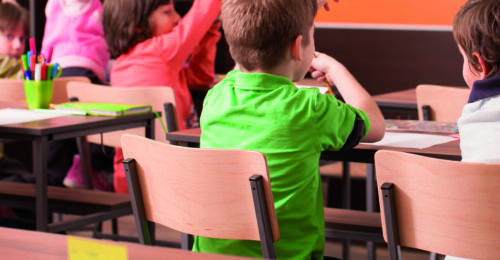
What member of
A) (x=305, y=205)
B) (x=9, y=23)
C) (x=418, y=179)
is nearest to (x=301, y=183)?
(x=305, y=205)

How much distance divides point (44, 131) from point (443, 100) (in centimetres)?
130

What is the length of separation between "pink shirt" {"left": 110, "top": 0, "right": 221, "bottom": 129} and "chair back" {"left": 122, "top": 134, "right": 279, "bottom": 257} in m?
1.50

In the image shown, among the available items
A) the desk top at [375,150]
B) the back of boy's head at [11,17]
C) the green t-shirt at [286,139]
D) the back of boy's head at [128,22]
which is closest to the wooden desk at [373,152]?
the desk top at [375,150]

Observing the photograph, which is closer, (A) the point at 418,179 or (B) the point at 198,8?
(A) the point at 418,179

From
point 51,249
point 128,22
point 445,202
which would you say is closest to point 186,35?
point 128,22

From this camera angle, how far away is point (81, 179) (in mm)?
3408

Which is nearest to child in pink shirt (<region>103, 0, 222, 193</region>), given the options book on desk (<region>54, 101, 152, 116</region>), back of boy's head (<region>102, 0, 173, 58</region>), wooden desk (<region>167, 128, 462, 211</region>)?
back of boy's head (<region>102, 0, 173, 58</region>)

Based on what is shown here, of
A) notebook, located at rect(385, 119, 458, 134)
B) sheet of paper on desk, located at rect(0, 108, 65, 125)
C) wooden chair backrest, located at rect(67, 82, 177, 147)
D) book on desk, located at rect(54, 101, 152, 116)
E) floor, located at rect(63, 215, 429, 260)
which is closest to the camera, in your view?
notebook, located at rect(385, 119, 458, 134)

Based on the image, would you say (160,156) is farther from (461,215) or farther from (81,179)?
(81,179)

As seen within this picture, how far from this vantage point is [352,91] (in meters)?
1.89

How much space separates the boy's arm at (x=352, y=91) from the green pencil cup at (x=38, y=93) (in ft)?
3.54

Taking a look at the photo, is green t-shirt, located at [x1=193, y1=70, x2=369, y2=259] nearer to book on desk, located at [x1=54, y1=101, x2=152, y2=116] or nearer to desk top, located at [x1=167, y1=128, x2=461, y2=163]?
desk top, located at [x1=167, y1=128, x2=461, y2=163]

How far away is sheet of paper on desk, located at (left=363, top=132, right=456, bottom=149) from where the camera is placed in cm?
187

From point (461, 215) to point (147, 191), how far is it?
0.68 m
